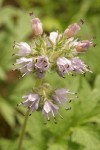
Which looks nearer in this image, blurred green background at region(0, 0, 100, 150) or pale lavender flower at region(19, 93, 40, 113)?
pale lavender flower at region(19, 93, 40, 113)

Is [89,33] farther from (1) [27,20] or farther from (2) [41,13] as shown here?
(2) [41,13]

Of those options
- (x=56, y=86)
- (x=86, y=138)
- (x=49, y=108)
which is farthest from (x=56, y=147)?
(x=49, y=108)

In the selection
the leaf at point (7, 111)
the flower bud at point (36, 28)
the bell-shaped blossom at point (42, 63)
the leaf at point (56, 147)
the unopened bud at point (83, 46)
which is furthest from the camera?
the leaf at point (7, 111)

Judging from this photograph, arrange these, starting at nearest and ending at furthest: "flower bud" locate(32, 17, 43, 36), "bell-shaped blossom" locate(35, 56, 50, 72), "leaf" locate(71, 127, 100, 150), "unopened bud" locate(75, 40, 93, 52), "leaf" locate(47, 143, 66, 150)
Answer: "bell-shaped blossom" locate(35, 56, 50, 72), "unopened bud" locate(75, 40, 93, 52), "flower bud" locate(32, 17, 43, 36), "leaf" locate(71, 127, 100, 150), "leaf" locate(47, 143, 66, 150)

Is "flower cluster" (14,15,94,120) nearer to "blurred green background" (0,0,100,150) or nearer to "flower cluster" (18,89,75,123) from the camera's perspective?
"flower cluster" (18,89,75,123)

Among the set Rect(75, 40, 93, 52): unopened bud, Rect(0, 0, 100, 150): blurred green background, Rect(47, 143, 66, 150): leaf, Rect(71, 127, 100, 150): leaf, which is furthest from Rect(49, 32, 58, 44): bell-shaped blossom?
Rect(47, 143, 66, 150): leaf

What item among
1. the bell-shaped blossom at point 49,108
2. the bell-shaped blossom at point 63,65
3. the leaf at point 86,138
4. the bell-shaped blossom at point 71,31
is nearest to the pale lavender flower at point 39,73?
the bell-shaped blossom at point 63,65

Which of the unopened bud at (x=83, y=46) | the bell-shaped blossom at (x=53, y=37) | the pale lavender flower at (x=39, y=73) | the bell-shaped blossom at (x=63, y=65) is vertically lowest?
the pale lavender flower at (x=39, y=73)

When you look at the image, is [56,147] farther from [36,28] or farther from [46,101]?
[36,28]

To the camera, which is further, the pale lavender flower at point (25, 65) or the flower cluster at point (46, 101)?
the flower cluster at point (46, 101)

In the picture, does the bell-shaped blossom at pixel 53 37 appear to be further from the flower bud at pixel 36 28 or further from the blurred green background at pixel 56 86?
the blurred green background at pixel 56 86
